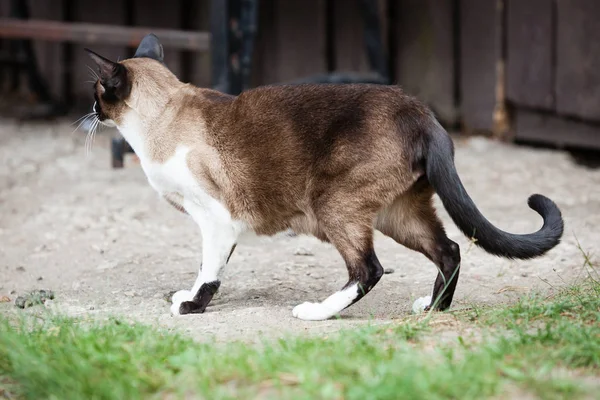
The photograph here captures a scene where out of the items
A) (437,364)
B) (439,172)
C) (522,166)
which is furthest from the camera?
(522,166)

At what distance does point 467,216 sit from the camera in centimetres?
330

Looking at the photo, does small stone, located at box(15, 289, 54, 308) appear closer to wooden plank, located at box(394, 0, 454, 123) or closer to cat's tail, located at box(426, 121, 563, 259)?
cat's tail, located at box(426, 121, 563, 259)

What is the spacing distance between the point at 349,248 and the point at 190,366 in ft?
3.71

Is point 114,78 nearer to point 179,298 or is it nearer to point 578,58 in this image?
point 179,298

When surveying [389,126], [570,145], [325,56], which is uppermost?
[389,126]

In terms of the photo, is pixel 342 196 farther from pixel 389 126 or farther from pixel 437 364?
pixel 437 364

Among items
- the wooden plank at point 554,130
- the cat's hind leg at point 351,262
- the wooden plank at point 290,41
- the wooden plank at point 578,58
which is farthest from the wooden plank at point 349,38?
the cat's hind leg at point 351,262

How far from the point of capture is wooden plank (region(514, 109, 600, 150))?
701 centimetres

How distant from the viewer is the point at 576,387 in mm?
2230

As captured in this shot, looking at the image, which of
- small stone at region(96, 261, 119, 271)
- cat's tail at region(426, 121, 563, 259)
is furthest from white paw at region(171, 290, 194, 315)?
cat's tail at region(426, 121, 563, 259)

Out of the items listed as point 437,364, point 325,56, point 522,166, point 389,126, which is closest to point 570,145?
point 522,166

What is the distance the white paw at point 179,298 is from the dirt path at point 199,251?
71 millimetres

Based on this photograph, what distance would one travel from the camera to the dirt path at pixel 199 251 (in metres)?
3.77

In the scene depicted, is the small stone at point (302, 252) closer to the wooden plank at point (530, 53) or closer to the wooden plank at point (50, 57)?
the wooden plank at point (530, 53)
